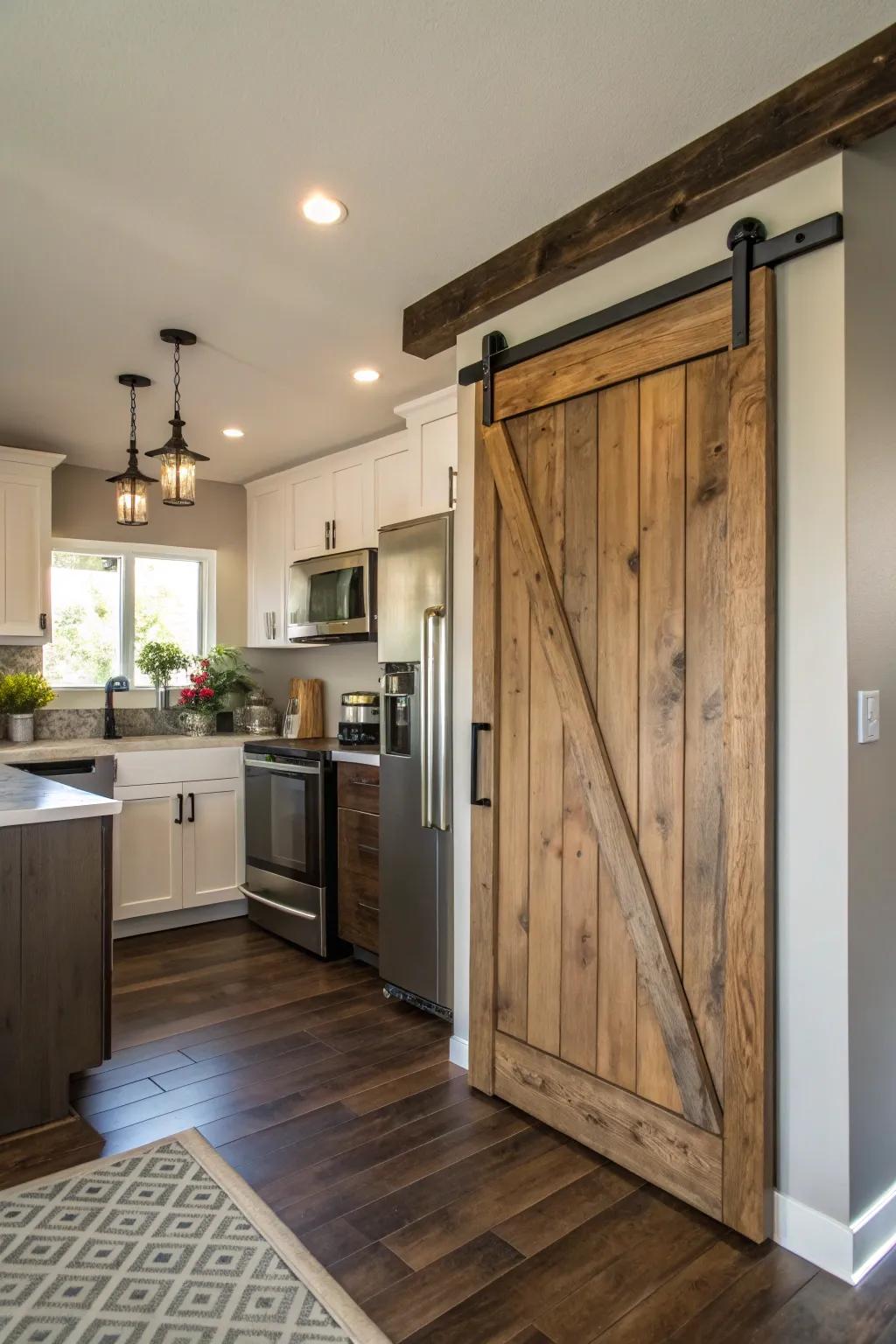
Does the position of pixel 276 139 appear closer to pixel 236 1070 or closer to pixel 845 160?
pixel 845 160

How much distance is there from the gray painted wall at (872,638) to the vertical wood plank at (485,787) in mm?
1106

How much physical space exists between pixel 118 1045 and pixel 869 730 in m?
2.72

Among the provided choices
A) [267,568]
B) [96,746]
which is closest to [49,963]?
[96,746]

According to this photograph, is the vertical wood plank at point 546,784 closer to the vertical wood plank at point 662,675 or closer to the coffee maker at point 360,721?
the vertical wood plank at point 662,675

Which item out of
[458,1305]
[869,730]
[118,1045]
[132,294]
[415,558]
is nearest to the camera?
[458,1305]

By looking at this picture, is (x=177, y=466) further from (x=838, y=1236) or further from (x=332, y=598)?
(x=838, y=1236)

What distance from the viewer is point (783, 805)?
6.41 feet

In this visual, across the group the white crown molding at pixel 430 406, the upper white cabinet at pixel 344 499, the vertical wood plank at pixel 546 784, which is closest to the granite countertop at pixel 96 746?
the upper white cabinet at pixel 344 499

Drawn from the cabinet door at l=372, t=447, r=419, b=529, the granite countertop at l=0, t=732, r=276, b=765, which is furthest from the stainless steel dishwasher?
the cabinet door at l=372, t=447, r=419, b=529

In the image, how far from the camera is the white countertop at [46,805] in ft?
8.05

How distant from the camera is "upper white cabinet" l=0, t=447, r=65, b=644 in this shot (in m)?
4.30

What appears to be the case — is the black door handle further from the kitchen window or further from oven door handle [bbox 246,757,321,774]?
the kitchen window

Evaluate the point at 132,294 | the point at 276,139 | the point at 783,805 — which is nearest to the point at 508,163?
the point at 276,139

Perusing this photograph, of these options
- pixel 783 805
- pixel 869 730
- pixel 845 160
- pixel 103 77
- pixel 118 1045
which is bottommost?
pixel 118 1045
